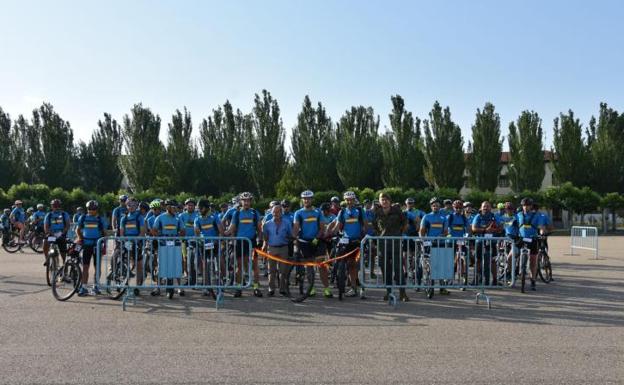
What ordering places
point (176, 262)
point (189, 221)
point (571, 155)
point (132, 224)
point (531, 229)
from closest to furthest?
point (176, 262) < point (132, 224) < point (531, 229) < point (189, 221) < point (571, 155)

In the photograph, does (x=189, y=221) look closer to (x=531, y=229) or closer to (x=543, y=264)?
(x=531, y=229)

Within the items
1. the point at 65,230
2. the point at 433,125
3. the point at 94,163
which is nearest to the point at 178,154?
the point at 94,163

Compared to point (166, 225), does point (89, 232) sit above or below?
below

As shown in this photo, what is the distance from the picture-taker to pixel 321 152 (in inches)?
2112

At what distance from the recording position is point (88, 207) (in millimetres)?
11086

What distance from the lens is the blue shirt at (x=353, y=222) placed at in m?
10.8

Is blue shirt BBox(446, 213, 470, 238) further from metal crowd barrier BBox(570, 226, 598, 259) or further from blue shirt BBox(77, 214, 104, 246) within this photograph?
metal crowd barrier BBox(570, 226, 598, 259)

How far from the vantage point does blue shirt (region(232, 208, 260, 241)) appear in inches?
447

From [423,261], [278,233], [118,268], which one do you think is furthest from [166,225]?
[423,261]

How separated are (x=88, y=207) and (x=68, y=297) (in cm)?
181

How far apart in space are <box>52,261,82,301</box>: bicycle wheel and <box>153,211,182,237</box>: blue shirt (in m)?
1.64

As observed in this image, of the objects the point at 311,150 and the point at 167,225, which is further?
the point at 311,150

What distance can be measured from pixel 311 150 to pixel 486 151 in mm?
16685

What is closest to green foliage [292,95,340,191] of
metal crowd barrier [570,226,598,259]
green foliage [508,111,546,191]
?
green foliage [508,111,546,191]
